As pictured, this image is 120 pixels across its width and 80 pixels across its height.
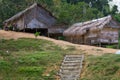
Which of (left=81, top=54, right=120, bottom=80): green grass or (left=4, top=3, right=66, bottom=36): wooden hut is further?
(left=4, top=3, right=66, bottom=36): wooden hut

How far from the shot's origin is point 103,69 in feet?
47.7

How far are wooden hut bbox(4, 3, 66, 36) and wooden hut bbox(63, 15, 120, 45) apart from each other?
4.05m

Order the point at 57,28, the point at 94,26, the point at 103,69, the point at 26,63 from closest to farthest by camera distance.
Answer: the point at 103,69
the point at 26,63
the point at 94,26
the point at 57,28

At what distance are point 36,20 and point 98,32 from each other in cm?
856

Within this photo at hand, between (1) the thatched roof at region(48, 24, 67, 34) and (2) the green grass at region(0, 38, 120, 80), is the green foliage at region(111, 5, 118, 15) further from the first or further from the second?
(2) the green grass at region(0, 38, 120, 80)

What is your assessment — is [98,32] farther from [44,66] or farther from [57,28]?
[44,66]

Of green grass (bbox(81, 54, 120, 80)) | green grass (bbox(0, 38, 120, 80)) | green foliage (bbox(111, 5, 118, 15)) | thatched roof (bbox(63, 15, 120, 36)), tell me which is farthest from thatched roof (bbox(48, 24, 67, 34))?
green grass (bbox(81, 54, 120, 80))

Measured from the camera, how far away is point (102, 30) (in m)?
27.7

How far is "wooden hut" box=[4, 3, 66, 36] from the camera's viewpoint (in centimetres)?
3309

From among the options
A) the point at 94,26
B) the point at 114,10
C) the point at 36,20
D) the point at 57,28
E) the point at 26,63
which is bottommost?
the point at 26,63

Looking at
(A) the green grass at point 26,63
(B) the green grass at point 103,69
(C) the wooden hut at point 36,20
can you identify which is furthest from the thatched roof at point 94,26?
(B) the green grass at point 103,69

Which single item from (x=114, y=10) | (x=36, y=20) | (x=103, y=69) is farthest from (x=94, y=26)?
(x=114, y=10)

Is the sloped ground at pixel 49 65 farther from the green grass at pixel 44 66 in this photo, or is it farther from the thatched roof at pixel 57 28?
the thatched roof at pixel 57 28

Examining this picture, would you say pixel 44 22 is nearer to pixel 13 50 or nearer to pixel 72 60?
pixel 13 50
